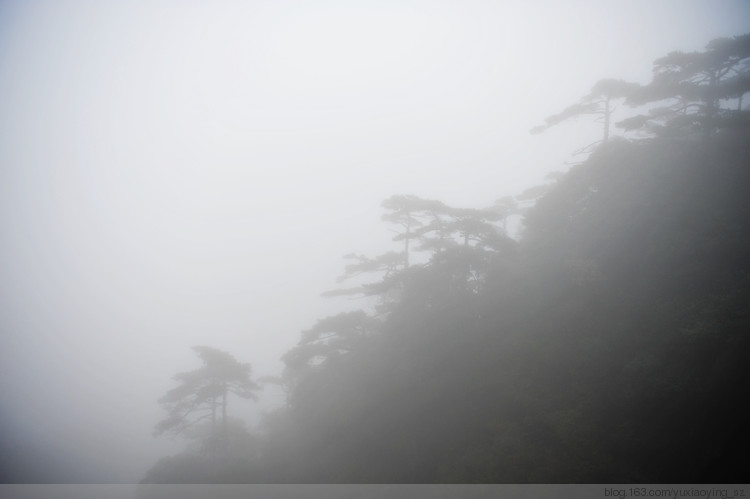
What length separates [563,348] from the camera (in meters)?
14.8

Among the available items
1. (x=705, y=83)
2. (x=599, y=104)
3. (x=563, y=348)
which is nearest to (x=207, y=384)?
(x=563, y=348)

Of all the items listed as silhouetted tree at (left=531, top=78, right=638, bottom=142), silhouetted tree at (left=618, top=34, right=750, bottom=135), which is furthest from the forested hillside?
silhouetted tree at (left=531, top=78, right=638, bottom=142)

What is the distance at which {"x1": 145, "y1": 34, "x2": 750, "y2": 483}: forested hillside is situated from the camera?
1059cm

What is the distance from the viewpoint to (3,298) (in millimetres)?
162875

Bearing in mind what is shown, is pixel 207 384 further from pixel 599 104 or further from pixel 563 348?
pixel 599 104

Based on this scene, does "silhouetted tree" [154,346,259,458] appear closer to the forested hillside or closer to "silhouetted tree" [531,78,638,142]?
the forested hillside

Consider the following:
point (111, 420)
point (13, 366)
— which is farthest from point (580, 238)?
point (13, 366)

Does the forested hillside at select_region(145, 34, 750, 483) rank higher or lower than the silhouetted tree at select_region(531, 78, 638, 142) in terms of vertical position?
lower

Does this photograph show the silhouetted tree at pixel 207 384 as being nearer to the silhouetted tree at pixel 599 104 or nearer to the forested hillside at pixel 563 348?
the forested hillside at pixel 563 348

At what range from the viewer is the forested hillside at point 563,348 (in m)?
10.6

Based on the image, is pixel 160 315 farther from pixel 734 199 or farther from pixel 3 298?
pixel 734 199

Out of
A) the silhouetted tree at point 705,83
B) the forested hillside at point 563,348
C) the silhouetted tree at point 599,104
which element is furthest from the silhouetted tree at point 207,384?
the silhouetted tree at point 705,83

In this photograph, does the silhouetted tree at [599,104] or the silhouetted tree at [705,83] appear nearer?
the silhouetted tree at [705,83]

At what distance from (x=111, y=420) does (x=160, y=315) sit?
93196 mm
